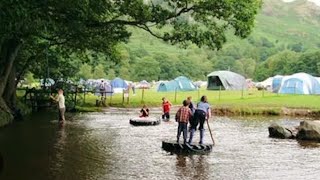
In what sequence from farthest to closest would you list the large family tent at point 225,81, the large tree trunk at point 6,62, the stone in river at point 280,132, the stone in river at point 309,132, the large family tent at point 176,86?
the large family tent at point 176,86 → the large family tent at point 225,81 → the large tree trunk at point 6,62 → the stone in river at point 280,132 → the stone in river at point 309,132

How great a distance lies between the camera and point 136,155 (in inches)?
750

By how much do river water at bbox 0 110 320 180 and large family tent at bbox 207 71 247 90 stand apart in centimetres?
4939

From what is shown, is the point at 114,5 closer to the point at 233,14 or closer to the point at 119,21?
the point at 119,21

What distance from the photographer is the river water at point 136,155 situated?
15.4 meters

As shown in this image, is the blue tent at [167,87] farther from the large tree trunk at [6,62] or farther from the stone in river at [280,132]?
the stone in river at [280,132]

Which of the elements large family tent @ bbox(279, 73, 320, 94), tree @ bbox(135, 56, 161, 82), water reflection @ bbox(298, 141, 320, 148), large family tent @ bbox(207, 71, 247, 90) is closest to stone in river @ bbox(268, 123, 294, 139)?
water reflection @ bbox(298, 141, 320, 148)

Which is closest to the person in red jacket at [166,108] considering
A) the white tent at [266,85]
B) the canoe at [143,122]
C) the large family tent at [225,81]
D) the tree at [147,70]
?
the canoe at [143,122]

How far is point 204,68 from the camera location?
559 ft

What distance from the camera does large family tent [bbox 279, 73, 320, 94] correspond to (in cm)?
6500

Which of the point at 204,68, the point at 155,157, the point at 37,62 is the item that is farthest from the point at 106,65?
the point at 155,157

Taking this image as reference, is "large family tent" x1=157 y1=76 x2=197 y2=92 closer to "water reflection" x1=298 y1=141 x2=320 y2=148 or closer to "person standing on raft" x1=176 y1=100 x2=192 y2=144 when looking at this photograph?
"water reflection" x1=298 y1=141 x2=320 y2=148

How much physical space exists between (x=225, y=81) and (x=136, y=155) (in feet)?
202

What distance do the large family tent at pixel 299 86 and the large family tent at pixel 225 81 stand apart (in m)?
12.6

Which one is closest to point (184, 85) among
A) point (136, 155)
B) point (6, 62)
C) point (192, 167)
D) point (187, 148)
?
point (6, 62)
